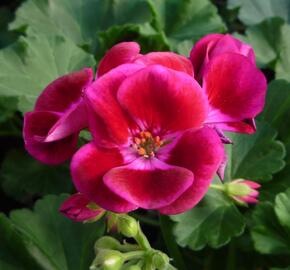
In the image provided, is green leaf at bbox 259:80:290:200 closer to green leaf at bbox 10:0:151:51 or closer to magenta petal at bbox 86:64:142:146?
green leaf at bbox 10:0:151:51

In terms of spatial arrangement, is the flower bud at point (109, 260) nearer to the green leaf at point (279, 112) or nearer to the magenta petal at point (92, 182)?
the magenta petal at point (92, 182)

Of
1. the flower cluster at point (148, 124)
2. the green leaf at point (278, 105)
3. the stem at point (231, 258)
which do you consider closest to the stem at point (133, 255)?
the flower cluster at point (148, 124)

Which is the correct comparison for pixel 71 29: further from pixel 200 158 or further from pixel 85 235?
pixel 200 158

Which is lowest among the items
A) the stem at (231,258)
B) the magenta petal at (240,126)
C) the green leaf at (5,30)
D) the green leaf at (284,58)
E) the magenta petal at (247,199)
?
the stem at (231,258)

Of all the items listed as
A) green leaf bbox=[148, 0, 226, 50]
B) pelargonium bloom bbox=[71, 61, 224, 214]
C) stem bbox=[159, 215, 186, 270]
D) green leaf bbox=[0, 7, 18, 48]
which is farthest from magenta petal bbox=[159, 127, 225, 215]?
green leaf bbox=[0, 7, 18, 48]

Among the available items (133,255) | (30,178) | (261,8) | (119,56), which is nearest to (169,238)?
(133,255)

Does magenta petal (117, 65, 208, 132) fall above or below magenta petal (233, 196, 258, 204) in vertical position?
above
